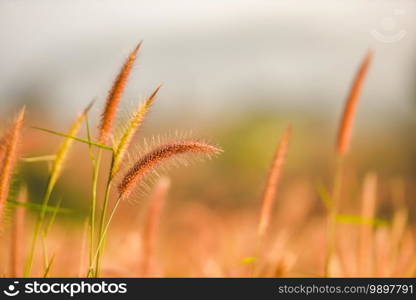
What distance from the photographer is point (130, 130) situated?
64.3 inches

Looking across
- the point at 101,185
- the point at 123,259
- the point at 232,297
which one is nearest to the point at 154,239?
the point at 232,297

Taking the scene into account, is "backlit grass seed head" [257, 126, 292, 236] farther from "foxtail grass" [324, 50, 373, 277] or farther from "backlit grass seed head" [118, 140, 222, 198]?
"backlit grass seed head" [118, 140, 222, 198]

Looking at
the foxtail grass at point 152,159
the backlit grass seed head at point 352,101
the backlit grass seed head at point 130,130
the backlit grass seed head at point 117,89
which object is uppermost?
the backlit grass seed head at point 352,101

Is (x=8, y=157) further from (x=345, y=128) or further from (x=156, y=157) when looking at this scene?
(x=345, y=128)

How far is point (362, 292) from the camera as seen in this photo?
2279 mm

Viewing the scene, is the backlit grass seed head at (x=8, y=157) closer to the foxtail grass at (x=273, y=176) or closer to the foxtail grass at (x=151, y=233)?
the foxtail grass at (x=151, y=233)

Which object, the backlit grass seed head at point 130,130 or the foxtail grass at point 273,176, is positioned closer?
the backlit grass seed head at point 130,130

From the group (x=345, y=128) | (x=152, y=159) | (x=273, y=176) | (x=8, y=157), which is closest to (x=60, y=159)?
(x=8, y=157)

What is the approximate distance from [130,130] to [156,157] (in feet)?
0.34

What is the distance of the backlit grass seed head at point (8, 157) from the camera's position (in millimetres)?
1613

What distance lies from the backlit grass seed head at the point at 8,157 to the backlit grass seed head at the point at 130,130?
261 mm

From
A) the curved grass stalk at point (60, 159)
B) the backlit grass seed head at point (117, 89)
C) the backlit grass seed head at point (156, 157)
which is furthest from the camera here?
the curved grass stalk at point (60, 159)

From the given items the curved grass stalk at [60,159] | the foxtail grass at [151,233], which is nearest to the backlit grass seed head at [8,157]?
the curved grass stalk at [60,159]

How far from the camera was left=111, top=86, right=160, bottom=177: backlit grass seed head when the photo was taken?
1.59m
